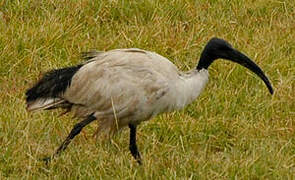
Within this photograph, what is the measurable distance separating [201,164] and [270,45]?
2.58 meters

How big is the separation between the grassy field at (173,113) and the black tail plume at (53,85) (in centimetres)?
26

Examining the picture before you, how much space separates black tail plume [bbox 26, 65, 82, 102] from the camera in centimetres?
633

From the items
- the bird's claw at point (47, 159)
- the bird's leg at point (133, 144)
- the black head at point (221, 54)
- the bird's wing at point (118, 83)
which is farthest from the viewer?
the bird's leg at point (133, 144)

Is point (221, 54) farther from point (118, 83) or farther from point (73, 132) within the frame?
point (73, 132)

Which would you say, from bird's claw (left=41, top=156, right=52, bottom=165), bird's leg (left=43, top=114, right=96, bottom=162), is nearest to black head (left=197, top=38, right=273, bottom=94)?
bird's leg (left=43, top=114, right=96, bottom=162)

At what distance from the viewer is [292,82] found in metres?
7.64

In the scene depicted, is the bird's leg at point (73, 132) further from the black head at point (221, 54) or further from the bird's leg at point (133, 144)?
the black head at point (221, 54)

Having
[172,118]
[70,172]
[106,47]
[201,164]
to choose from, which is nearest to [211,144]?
[172,118]

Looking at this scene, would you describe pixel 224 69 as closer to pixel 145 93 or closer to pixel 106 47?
pixel 106 47

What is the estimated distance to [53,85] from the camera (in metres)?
6.35

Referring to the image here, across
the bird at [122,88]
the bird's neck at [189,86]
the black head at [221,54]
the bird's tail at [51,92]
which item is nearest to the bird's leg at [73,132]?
the bird at [122,88]

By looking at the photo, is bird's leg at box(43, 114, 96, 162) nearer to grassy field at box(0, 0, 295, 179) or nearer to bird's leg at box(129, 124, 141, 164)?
grassy field at box(0, 0, 295, 179)

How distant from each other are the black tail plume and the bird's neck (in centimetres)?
82

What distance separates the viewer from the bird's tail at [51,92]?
6.32 meters
